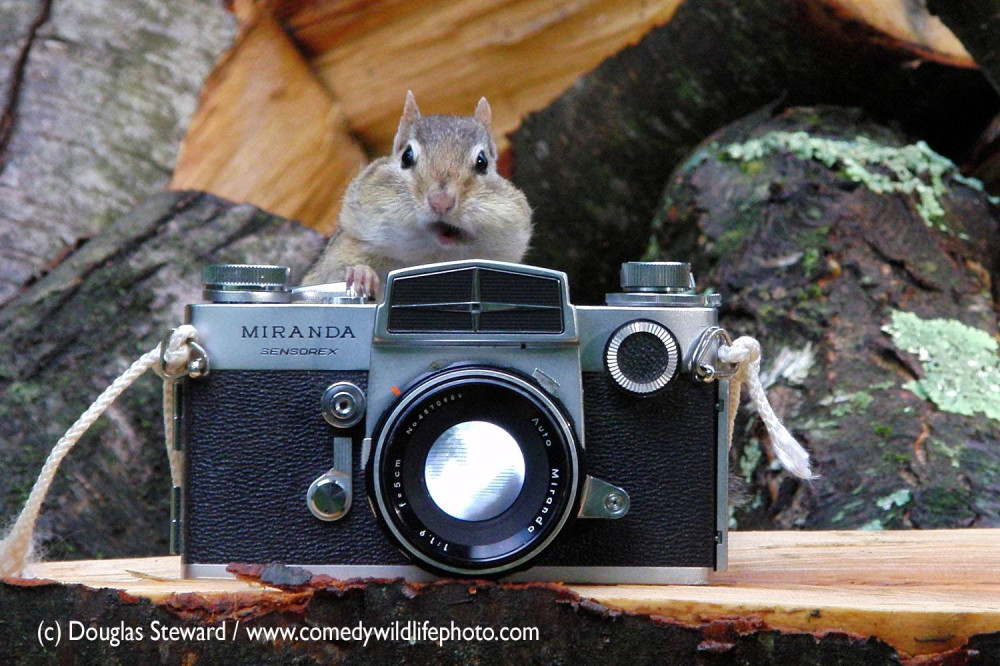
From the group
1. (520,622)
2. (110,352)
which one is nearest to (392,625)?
(520,622)

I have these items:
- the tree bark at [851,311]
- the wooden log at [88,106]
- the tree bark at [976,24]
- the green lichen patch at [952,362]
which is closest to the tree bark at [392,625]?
Result: the tree bark at [851,311]

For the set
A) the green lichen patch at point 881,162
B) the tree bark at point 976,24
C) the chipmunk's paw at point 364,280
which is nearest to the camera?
the chipmunk's paw at point 364,280

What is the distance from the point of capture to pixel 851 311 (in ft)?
7.57

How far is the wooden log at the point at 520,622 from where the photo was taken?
1172 mm

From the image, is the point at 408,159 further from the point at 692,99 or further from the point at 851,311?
the point at 692,99

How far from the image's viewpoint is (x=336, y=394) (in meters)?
1.35

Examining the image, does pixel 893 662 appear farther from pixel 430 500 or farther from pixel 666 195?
pixel 666 195

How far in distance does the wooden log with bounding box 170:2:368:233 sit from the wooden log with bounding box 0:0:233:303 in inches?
1.8

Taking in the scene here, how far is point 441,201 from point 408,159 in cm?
19

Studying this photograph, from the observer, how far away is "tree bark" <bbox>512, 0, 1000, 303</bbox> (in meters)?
2.70

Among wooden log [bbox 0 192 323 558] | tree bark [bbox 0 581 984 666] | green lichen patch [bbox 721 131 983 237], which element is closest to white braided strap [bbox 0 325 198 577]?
tree bark [bbox 0 581 984 666]

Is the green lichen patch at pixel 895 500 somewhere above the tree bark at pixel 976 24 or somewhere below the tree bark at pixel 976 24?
below

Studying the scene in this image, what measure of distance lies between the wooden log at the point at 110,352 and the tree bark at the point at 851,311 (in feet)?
3.10

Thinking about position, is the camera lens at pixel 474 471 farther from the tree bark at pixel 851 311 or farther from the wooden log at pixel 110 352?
the wooden log at pixel 110 352
